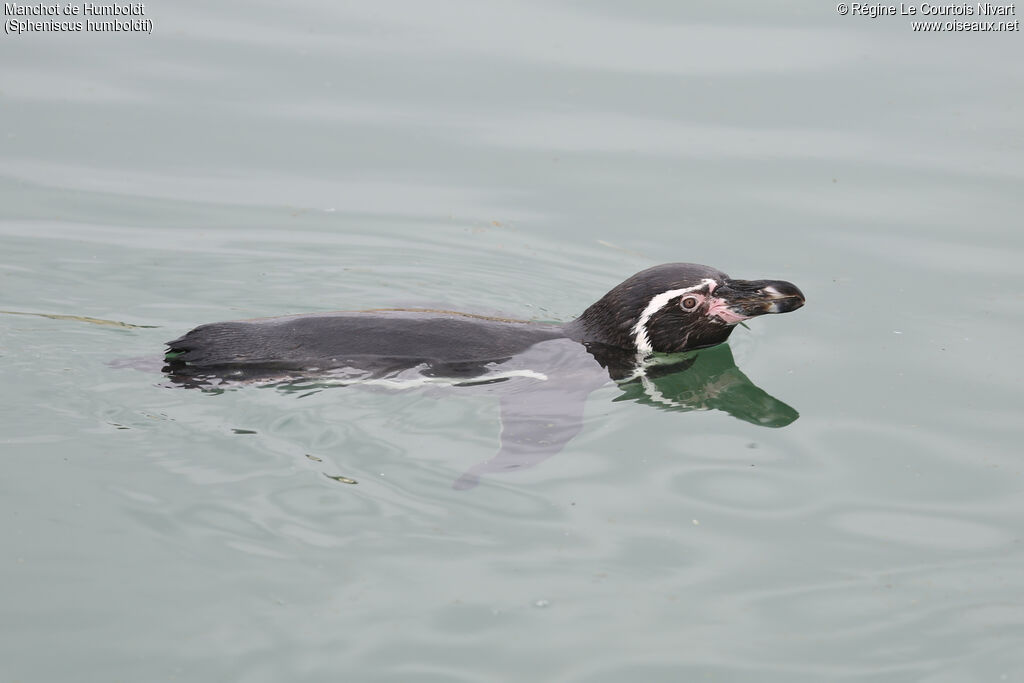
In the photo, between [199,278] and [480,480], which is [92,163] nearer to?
[199,278]

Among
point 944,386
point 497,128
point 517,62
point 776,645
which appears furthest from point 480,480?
point 517,62

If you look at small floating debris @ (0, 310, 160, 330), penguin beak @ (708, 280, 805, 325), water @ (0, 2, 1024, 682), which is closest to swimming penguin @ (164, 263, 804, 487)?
penguin beak @ (708, 280, 805, 325)

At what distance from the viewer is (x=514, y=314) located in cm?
912

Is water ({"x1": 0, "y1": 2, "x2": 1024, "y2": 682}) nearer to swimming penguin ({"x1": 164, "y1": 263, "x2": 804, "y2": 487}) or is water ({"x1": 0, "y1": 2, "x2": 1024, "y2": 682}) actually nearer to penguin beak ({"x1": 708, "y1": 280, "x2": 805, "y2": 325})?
swimming penguin ({"x1": 164, "y1": 263, "x2": 804, "y2": 487})

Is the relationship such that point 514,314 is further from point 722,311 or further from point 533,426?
point 533,426

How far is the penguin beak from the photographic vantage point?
8133mm

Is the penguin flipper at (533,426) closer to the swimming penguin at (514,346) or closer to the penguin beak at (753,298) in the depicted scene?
the swimming penguin at (514,346)

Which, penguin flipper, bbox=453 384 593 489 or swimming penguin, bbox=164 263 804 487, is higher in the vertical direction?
swimming penguin, bbox=164 263 804 487

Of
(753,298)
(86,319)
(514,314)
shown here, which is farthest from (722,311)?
(86,319)

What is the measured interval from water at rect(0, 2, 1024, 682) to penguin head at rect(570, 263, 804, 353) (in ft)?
1.49

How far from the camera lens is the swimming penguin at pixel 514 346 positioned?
290 inches

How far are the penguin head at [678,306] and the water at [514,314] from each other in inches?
17.8

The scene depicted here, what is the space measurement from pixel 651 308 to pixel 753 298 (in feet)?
2.03

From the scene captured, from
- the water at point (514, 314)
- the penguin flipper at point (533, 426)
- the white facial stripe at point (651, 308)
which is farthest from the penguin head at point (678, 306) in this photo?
the penguin flipper at point (533, 426)
